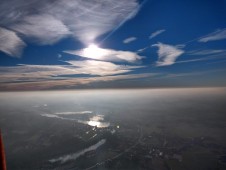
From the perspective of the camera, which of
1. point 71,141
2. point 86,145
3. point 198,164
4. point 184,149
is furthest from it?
point 71,141

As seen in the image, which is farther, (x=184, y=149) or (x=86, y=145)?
(x=86, y=145)

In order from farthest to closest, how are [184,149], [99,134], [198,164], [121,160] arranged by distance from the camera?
[99,134] → [184,149] → [121,160] → [198,164]

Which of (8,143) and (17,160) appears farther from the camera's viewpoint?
(8,143)

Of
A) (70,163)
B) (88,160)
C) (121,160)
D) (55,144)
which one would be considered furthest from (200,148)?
(55,144)

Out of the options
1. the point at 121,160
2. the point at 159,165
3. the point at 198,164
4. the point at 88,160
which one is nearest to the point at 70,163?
the point at 88,160

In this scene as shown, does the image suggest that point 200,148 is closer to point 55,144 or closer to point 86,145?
point 86,145

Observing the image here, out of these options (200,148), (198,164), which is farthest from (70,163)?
(200,148)

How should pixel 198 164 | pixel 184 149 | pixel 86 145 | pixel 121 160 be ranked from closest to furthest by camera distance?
pixel 198 164 < pixel 121 160 < pixel 184 149 < pixel 86 145

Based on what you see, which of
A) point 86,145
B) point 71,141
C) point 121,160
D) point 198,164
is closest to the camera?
point 198,164

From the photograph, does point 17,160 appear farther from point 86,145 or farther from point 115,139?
point 115,139
